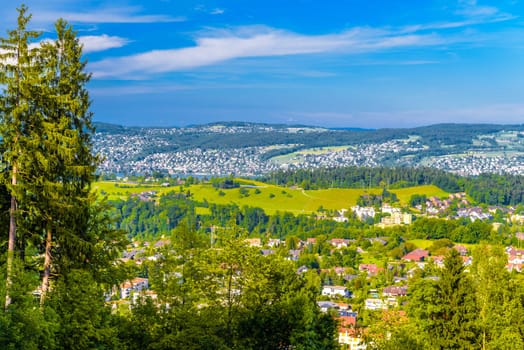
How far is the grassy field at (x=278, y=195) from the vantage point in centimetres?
12812

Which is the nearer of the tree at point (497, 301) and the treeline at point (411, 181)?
the tree at point (497, 301)

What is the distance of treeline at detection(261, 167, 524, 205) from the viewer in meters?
147

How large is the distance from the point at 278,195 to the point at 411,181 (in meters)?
41.9

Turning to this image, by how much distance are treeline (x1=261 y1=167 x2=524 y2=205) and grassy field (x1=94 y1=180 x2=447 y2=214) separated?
8.29m

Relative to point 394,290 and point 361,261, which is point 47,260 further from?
point 361,261

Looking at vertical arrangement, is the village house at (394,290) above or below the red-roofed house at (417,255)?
above

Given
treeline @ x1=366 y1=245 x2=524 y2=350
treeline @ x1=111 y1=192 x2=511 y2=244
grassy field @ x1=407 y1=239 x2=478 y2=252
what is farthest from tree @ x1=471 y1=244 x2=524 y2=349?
treeline @ x1=111 y1=192 x2=511 y2=244

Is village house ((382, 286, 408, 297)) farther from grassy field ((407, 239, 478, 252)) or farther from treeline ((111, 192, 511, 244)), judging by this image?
treeline ((111, 192, 511, 244))

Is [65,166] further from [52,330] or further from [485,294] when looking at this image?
[485,294]

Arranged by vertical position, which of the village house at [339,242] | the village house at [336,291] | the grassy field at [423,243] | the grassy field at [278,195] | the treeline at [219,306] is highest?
the treeline at [219,306]

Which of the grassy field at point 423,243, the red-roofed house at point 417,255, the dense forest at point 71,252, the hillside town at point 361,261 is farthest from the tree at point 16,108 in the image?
the grassy field at point 423,243

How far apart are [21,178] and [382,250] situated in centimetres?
7752

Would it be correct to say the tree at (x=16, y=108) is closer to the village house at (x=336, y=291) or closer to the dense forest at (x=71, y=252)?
the dense forest at (x=71, y=252)

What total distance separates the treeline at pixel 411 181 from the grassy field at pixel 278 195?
326 inches
